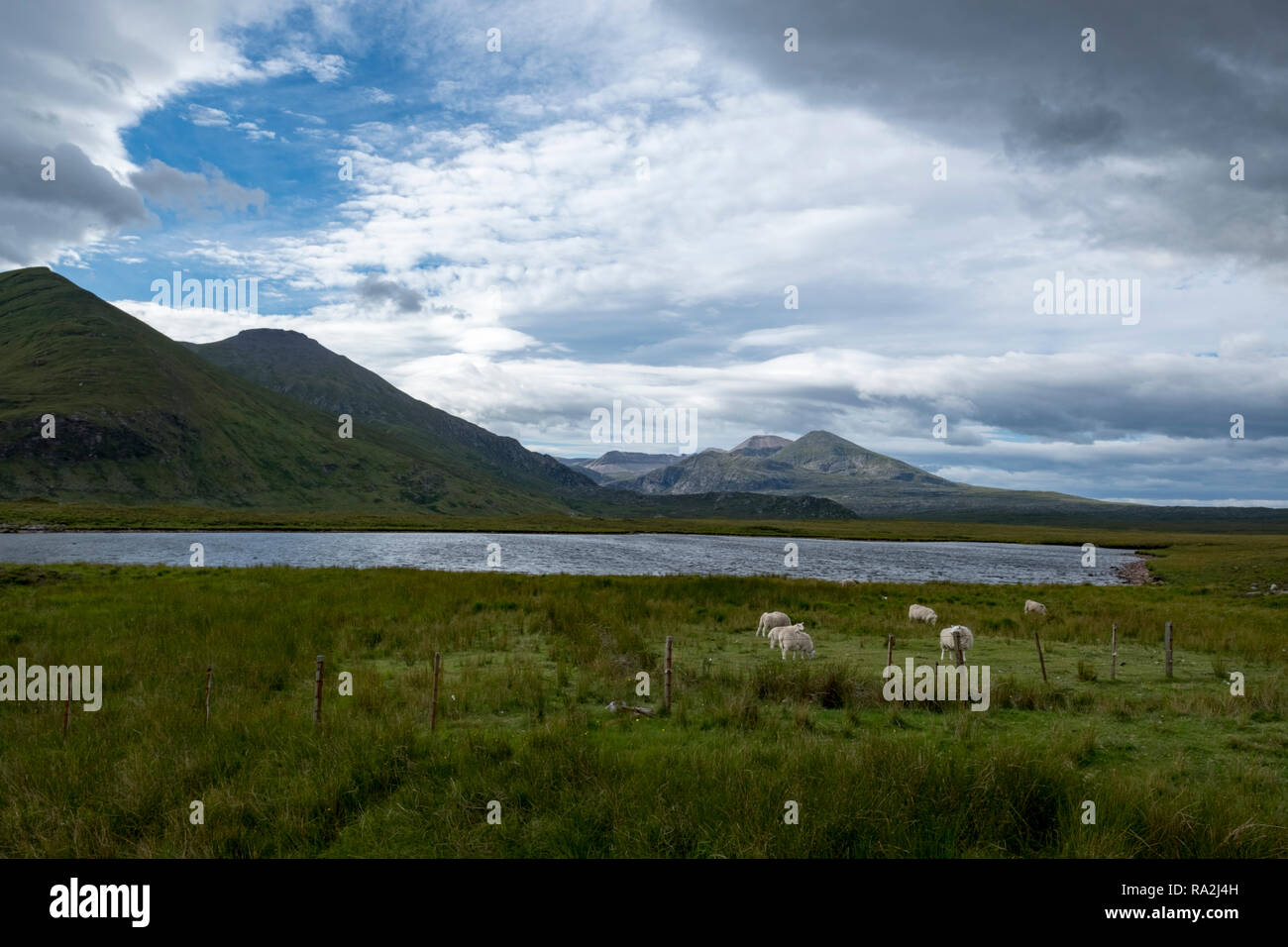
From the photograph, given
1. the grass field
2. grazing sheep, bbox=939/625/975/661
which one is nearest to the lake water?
the grass field

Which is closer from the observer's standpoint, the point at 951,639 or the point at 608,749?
the point at 608,749

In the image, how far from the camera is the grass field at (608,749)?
862 centimetres

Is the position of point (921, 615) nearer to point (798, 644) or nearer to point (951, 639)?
point (951, 639)

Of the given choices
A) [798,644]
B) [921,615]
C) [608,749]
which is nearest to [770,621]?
[798,644]

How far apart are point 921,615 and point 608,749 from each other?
21.4m

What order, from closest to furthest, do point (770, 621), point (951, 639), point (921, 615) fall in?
point (951, 639), point (770, 621), point (921, 615)

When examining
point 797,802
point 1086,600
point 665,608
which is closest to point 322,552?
point 665,608

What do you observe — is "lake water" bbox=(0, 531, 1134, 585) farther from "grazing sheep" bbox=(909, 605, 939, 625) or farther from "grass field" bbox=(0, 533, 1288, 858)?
"grass field" bbox=(0, 533, 1288, 858)

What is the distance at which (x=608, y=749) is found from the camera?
11195 millimetres

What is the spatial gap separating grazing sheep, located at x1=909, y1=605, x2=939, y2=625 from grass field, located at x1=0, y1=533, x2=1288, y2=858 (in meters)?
3.94

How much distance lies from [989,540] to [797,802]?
578 feet
